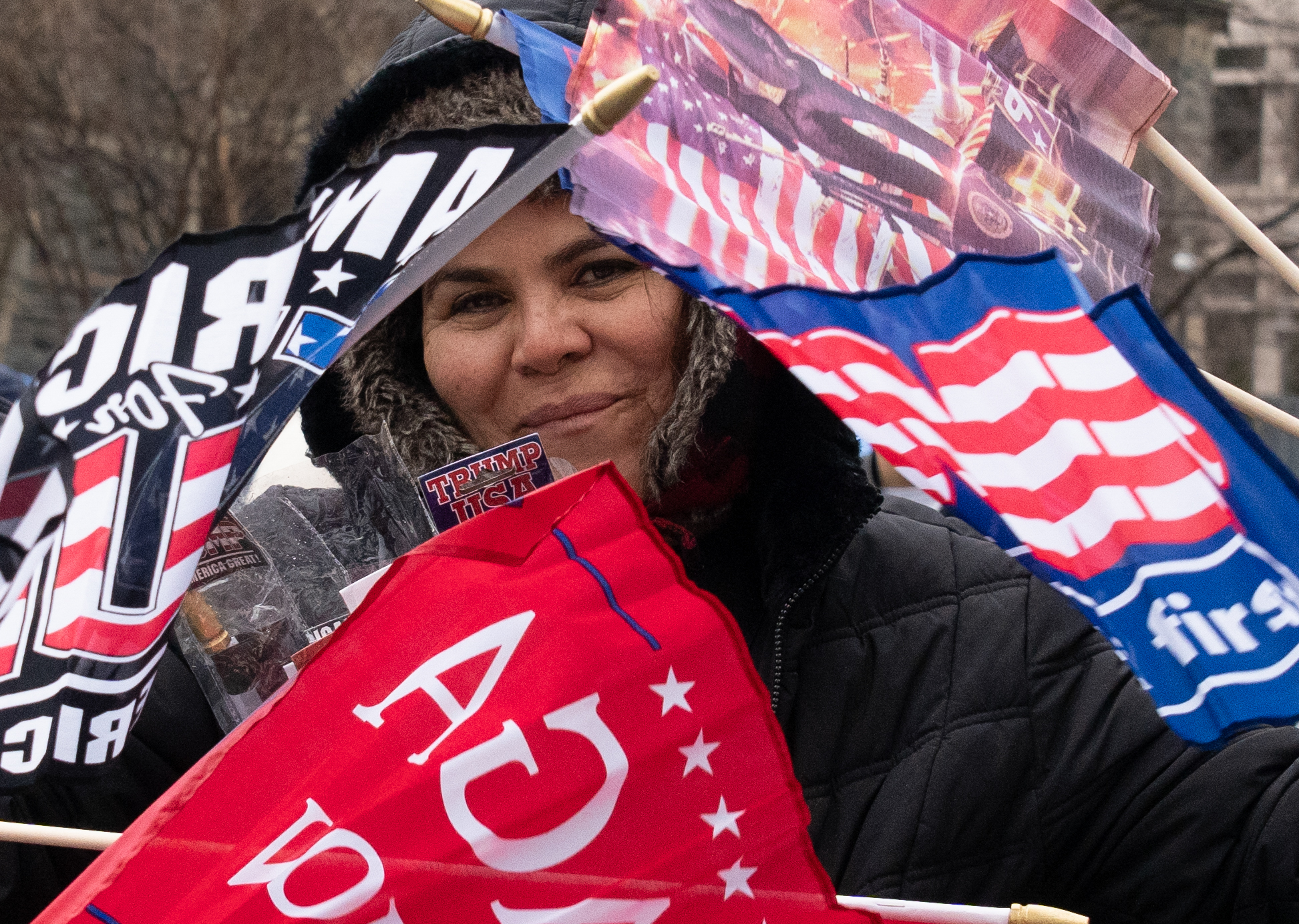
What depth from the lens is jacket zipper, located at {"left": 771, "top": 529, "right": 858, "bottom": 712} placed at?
1.74 meters

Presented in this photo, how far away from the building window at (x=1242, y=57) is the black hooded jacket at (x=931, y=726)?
910 centimetres

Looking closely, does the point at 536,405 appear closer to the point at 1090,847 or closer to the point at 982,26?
the point at 982,26

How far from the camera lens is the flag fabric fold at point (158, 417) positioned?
1.11 metres

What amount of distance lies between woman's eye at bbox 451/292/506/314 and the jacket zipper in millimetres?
536

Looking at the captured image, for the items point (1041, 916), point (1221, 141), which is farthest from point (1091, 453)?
point (1221, 141)

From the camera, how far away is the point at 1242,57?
35.3 feet

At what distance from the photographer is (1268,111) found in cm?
1037

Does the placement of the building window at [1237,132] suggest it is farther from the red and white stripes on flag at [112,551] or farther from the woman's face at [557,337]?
the red and white stripes on flag at [112,551]

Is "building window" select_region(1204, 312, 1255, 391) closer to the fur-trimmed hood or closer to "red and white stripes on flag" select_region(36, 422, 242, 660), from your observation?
the fur-trimmed hood

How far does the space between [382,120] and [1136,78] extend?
103cm

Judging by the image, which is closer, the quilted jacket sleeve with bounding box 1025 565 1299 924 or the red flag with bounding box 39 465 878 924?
the red flag with bounding box 39 465 878 924

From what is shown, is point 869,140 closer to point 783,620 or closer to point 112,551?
point 783,620

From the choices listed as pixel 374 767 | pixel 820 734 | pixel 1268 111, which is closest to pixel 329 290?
pixel 374 767

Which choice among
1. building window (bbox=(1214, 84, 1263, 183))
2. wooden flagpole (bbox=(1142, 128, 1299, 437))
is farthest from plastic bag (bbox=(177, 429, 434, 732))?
building window (bbox=(1214, 84, 1263, 183))
